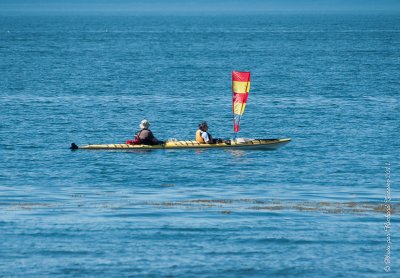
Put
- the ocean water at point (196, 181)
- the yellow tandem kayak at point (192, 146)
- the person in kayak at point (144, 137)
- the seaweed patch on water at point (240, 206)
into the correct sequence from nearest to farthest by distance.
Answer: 1. the ocean water at point (196, 181)
2. the seaweed patch on water at point (240, 206)
3. the person in kayak at point (144, 137)
4. the yellow tandem kayak at point (192, 146)

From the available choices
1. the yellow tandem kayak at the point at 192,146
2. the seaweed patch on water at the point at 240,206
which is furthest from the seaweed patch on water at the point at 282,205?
the yellow tandem kayak at the point at 192,146

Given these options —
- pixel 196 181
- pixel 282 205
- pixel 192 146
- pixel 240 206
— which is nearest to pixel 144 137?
pixel 192 146

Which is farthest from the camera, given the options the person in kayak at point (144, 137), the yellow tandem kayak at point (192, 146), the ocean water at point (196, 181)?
the yellow tandem kayak at point (192, 146)

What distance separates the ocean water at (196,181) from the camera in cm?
2905

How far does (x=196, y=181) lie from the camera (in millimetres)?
43375

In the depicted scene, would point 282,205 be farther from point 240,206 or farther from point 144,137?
point 144,137

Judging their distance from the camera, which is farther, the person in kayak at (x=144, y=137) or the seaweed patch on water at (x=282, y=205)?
the person in kayak at (x=144, y=137)

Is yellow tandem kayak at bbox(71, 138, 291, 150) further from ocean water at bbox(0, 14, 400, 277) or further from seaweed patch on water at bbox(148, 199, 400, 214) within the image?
seaweed patch on water at bbox(148, 199, 400, 214)

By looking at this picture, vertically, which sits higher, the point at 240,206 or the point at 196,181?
the point at 240,206

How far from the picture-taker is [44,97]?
80.5 metres

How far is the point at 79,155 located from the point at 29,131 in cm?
1039

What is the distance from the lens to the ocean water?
29047mm

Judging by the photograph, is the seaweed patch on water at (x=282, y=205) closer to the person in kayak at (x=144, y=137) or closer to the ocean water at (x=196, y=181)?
the ocean water at (x=196, y=181)

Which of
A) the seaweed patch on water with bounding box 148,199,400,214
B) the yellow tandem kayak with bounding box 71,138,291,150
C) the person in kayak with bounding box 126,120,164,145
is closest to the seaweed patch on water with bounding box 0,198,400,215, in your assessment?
the seaweed patch on water with bounding box 148,199,400,214
